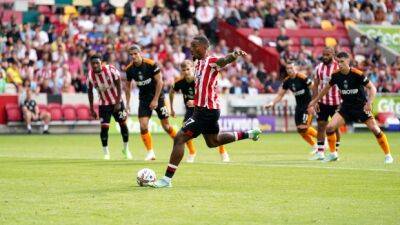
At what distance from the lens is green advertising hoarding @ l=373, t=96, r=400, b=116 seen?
3944cm

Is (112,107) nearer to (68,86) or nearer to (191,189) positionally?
(191,189)

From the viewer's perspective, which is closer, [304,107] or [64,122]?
[304,107]

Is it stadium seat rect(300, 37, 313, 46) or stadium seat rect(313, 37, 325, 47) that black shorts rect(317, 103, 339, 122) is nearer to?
stadium seat rect(300, 37, 313, 46)

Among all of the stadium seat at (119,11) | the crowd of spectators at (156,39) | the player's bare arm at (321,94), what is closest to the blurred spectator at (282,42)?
the crowd of spectators at (156,39)

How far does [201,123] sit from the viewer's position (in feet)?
48.2

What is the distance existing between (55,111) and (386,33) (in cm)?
1789

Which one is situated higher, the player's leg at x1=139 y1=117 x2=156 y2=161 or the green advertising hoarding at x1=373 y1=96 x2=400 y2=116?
the player's leg at x1=139 y1=117 x2=156 y2=161

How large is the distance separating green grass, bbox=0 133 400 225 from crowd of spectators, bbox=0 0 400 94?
12.5 metres

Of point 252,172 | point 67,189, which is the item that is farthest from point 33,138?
point 67,189

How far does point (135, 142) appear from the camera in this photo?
29.8 m

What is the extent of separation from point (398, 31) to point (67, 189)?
3517cm

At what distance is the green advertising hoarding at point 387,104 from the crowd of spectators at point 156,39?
4.46ft

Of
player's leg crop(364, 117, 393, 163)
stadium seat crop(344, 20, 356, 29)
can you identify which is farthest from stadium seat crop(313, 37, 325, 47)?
player's leg crop(364, 117, 393, 163)

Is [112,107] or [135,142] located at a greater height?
[112,107]
